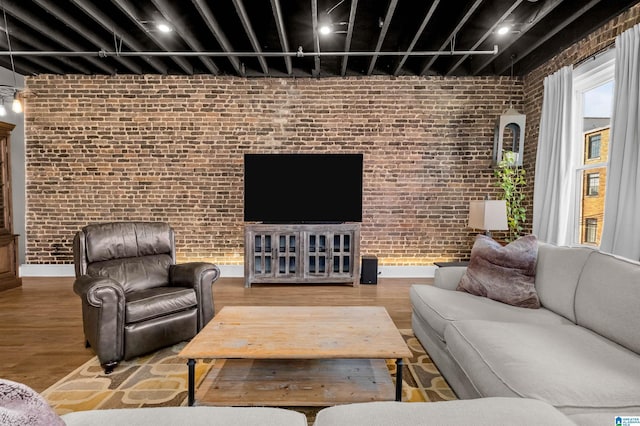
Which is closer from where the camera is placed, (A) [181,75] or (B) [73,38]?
(B) [73,38]

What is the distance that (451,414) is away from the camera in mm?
1018

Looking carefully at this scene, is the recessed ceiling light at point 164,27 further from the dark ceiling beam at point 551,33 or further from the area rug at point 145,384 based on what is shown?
the dark ceiling beam at point 551,33

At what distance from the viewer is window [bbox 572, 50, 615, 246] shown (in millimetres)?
3387

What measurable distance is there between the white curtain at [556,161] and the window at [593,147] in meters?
0.16

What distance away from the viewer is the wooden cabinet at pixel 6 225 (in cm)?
411

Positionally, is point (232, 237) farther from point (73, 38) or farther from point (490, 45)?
point (490, 45)

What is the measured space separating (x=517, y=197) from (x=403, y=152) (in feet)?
5.63

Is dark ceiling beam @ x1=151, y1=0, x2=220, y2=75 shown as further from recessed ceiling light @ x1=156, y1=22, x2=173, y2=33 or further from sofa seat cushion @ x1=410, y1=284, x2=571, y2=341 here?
sofa seat cushion @ x1=410, y1=284, x2=571, y2=341

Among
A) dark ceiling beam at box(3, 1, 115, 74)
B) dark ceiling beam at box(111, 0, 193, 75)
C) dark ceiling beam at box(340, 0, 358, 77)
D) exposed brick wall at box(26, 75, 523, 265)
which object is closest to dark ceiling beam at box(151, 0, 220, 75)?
dark ceiling beam at box(111, 0, 193, 75)

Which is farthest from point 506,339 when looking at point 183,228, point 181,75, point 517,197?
point 181,75

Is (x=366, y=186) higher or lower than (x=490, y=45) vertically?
lower

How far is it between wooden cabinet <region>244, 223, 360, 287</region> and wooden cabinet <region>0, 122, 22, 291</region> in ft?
9.81

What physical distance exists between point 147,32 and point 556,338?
4.32 meters

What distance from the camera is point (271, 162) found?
4.50 metres
